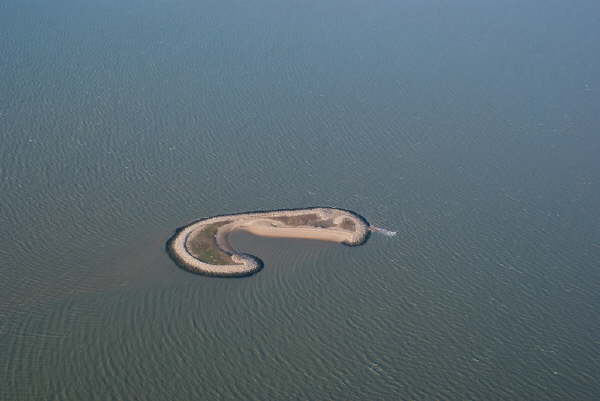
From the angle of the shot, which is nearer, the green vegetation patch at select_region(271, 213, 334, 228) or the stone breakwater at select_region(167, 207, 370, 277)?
the stone breakwater at select_region(167, 207, 370, 277)

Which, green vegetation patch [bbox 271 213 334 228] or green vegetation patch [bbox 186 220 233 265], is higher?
green vegetation patch [bbox 271 213 334 228]

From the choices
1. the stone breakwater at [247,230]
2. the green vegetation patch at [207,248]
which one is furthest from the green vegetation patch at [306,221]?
the green vegetation patch at [207,248]

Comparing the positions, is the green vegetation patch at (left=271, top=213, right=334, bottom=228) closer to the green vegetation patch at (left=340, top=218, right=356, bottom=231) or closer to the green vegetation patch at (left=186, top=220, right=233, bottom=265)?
the green vegetation patch at (left=340, top=218, right=356, bottom=231)

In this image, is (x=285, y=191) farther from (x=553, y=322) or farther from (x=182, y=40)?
(x=182, y=40)

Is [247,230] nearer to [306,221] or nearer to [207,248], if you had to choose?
[207,248]

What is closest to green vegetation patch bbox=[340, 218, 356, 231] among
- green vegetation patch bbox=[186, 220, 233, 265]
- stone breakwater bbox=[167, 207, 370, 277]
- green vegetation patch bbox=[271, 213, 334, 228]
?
stone breakwater bbox=[167, 207, 370, 277]

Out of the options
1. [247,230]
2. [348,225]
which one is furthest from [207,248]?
[348,225]

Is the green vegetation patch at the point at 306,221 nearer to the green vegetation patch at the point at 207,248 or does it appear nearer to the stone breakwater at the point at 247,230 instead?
the stone breakwater at the point at 247,230

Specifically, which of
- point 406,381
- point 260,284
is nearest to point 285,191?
point 260,284

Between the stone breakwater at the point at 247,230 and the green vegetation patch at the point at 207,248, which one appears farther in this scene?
the green vegetation patch at the point at 207,248
